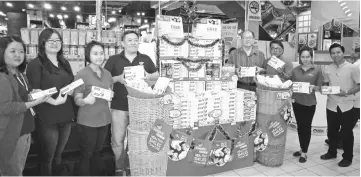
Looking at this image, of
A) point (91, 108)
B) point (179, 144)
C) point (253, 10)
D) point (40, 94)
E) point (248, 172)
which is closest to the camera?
point (40, 94)

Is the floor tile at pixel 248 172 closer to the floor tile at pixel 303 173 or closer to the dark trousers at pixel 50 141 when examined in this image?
the floor tile at pixel 303 173

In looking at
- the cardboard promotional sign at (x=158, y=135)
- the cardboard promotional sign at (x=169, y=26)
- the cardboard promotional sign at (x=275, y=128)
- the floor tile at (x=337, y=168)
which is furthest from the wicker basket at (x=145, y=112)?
the floor tile at (x=337, y=168)

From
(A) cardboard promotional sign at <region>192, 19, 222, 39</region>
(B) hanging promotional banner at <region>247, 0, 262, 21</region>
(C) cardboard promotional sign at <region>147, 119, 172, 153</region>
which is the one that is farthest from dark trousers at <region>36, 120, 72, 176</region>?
(B) hanging promotional banner at <region>247, 0, 262, 21</region>

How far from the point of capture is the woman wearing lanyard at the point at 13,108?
6.79 feet

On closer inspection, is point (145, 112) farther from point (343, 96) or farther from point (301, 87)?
point (343, 96)

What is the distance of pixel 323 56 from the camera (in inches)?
246

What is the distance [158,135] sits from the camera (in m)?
2.64

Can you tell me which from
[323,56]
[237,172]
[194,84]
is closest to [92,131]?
[194,84]

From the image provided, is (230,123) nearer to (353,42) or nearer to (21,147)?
(21,147)

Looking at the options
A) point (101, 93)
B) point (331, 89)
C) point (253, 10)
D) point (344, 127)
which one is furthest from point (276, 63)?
point (253, 10)

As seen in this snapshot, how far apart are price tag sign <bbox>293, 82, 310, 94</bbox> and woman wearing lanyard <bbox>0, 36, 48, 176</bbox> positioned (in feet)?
9.18

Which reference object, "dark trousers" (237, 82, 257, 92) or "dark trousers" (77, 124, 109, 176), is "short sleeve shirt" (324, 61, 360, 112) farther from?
"dark trousers" (77, 124, 109, 176)

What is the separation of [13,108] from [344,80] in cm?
353

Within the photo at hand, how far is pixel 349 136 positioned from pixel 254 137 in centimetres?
121
